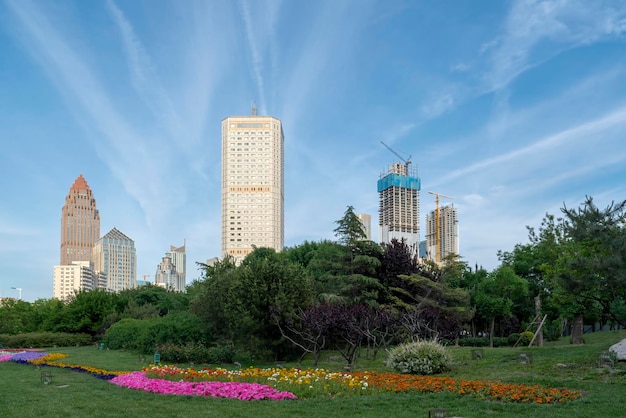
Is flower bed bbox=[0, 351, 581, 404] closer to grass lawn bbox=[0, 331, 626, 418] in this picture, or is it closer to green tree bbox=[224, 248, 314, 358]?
grass lawn bbox=[0, 331, 626, 418]

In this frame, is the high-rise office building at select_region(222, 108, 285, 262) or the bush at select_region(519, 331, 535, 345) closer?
the bush at select_region(519, 331, 535, 345)

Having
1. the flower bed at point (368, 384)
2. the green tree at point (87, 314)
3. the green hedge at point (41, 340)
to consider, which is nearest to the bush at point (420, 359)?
the flower bed at point (368, 384)

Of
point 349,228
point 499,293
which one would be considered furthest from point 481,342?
point 349,228

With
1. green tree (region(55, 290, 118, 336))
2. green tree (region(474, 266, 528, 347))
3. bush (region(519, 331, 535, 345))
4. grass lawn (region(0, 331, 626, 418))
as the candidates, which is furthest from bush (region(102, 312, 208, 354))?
bush (region(519, 331, 535, 345))

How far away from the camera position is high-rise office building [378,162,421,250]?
184000 millimetres

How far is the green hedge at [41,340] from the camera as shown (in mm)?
32344

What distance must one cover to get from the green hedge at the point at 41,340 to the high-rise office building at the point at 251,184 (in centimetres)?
9992

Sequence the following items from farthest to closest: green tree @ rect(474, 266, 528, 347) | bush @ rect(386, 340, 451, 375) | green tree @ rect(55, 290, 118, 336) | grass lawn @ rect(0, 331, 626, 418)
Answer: green tree @ rect(55, 290, 118, 336), green tree @ rect(474, 266, 528, 347), bush @ rect(386, 340, 451, 375), grass lawn @ rect(0, 331, 626, 418)

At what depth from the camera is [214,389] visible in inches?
462

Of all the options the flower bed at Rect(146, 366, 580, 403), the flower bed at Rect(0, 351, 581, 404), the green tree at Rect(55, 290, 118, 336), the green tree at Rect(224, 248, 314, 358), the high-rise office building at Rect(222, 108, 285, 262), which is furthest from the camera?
the high-rise office building at Rect(222, 108, 285, 262)

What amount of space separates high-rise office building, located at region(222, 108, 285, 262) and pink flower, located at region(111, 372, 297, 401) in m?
123

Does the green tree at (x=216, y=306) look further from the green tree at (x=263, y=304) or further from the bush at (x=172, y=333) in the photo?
the green tree at (x=263, y=304)

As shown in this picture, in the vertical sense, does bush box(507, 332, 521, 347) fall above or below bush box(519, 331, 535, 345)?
below

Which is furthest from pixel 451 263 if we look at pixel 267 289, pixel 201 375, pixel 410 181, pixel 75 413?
pixel 410 181
